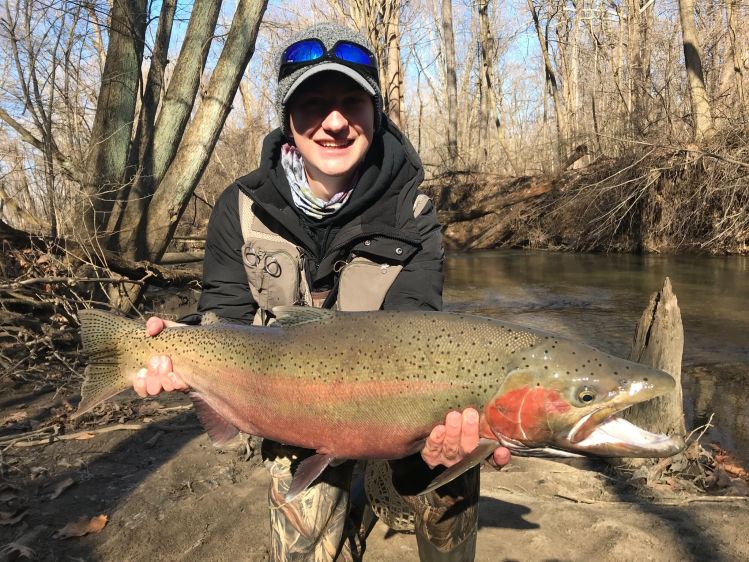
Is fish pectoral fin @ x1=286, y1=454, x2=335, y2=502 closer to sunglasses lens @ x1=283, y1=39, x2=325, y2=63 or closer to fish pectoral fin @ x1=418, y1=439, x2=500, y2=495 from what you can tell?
fish pectoral fin @ x1=418, y1=439, x2=500, y2=495

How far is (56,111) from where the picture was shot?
7.87 m

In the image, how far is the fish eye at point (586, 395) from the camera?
202 centimetres

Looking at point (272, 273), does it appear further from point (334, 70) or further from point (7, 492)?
point (7, 492)

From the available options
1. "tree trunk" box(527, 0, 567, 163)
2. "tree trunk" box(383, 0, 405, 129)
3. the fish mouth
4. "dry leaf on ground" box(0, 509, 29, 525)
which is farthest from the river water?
"tree trunk" box(527, 0, 567, 163)

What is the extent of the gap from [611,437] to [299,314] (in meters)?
1.26

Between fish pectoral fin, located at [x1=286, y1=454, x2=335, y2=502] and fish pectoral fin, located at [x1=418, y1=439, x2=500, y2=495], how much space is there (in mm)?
413

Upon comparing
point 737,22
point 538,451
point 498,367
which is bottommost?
point 538,451

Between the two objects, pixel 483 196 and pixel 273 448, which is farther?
pixel 483 196

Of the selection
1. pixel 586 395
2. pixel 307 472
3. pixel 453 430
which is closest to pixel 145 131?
pixel 307 472

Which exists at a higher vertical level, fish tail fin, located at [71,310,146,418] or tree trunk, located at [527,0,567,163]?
tree trunk, located at [527,0,567,163]

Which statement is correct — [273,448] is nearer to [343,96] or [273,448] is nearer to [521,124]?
[343,96]

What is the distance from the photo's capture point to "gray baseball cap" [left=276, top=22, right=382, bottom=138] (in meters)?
2.59

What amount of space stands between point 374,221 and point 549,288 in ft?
31.5

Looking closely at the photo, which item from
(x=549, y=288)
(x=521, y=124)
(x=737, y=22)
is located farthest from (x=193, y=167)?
(x=521, y=124)
